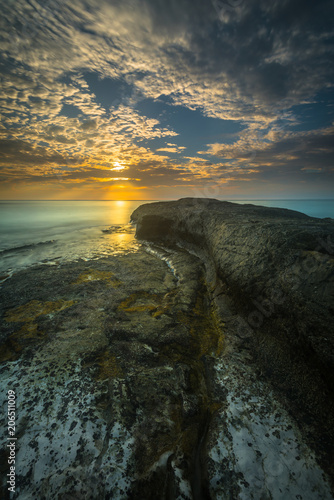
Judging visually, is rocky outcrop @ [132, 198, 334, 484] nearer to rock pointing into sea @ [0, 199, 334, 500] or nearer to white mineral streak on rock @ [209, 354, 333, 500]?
rock pointing into sea @ [0, 199, 334, 500]

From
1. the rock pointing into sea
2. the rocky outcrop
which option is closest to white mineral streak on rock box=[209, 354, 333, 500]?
the rock pointing into sea

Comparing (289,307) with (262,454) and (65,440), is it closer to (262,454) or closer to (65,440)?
(262,454)

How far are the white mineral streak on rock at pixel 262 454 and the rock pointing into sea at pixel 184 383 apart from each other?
0.4 inches

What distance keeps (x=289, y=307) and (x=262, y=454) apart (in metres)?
2.13

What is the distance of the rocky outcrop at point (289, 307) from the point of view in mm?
2785

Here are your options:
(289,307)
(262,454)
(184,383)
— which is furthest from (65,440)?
(289,307)

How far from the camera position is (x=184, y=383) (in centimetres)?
312

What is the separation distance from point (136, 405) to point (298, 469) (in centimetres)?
194

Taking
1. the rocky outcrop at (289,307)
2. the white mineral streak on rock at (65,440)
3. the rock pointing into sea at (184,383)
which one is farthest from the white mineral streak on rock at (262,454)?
the white mineral streak on rock at (65,440)

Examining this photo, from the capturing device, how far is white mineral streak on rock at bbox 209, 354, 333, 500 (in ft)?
6.77

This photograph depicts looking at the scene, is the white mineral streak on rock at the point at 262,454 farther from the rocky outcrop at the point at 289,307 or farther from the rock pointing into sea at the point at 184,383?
the rocky outcrop at the point at 289,307

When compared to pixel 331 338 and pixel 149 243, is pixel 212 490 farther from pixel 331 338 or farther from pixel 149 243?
pixel 149 243

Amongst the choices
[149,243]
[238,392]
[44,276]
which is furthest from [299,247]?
[149,243]

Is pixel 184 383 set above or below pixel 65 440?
above
